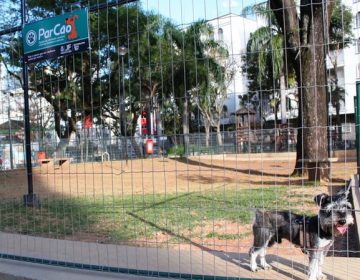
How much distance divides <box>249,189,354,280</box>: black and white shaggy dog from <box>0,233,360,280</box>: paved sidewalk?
0.85ft

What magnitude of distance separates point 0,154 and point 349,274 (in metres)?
11.1

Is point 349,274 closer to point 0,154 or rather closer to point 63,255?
point 63,255

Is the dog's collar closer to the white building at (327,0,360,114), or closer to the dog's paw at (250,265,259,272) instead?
the dog's paw at (250,265,259,272)

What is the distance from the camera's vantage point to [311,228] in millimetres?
4703

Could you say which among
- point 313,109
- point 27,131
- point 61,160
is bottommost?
point 61,160

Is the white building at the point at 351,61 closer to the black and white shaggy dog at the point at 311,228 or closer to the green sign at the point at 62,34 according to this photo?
the black and white shaggy dog at the point at 311,228

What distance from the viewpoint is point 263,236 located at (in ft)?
16.7

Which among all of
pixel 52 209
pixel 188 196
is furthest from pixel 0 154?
pixel 188 196

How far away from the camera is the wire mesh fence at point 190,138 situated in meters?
5.23

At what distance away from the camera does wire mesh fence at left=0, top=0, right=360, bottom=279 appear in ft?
17.1

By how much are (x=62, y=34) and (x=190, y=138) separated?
2.60m

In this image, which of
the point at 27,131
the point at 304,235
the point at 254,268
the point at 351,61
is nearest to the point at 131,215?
the point at 27,131

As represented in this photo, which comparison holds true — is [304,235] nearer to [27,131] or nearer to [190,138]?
[190,138]

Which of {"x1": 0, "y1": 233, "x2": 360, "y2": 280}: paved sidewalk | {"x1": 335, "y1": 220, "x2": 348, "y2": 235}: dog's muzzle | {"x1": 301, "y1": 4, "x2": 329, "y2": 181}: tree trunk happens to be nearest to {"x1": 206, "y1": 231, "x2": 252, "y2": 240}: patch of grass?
{"x1": 0, "y1": 233, "x2": 360, "y2": 280}: paved sidewalk
